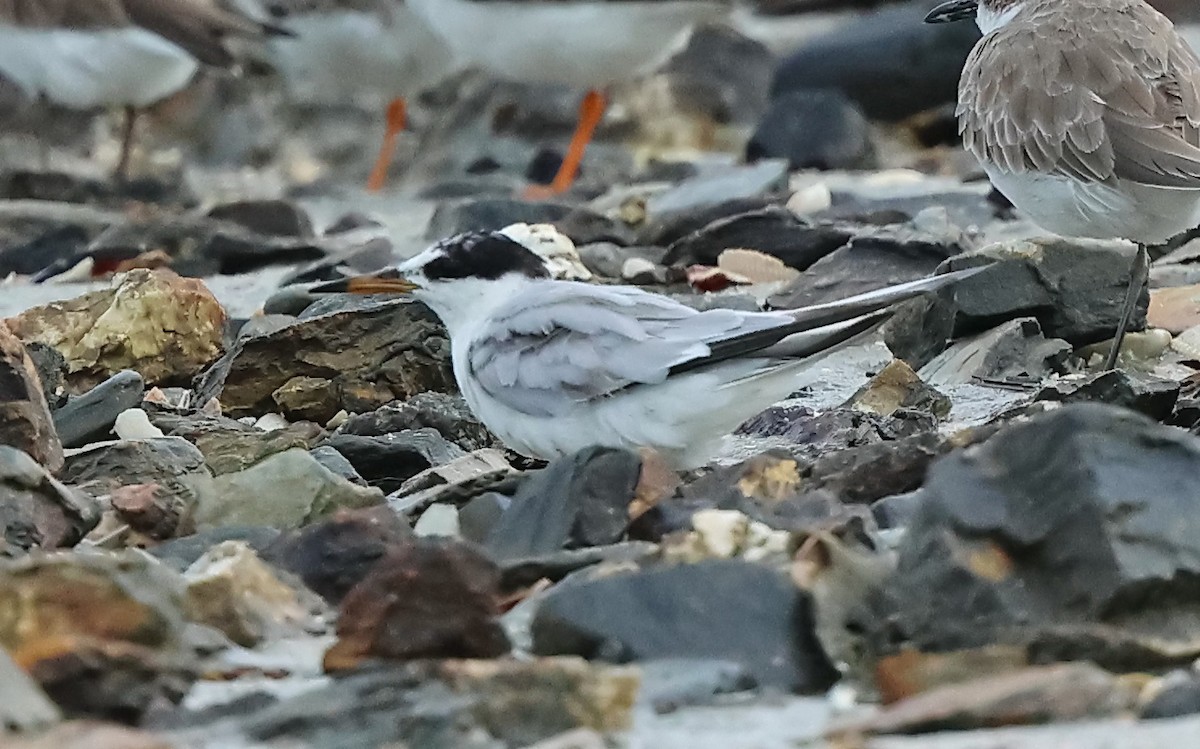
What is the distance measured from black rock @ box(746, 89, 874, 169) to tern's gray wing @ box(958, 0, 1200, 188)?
158 inches

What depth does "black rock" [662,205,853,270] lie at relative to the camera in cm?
646

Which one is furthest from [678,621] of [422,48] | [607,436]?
[422,48]

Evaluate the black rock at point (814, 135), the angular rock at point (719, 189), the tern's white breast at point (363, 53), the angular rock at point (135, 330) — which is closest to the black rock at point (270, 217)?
the angular rock at point (719, 189)

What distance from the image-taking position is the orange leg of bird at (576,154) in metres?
9.35

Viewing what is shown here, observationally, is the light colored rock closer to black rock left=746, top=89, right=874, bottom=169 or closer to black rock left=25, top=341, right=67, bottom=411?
black rock left=25, top=341, right=67, bottom=411

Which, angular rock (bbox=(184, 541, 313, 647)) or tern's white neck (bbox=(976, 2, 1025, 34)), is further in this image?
tern's white neck (bbox=(976, 2, 1025, 34))

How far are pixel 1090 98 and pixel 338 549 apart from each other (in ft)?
8.74

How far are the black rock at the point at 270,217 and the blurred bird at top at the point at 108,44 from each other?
105 inches

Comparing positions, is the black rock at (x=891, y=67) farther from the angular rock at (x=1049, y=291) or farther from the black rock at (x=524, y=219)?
the angular rock at (x=1049, y=291)

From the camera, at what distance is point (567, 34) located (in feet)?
31.4

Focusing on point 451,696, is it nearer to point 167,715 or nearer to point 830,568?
point 167,715

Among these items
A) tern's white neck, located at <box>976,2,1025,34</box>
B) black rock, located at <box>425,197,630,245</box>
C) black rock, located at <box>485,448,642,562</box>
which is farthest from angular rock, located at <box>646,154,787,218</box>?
black rock, located at <box>485,448,642,562</box>

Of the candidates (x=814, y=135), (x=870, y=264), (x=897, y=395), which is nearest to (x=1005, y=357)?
(x=897, y=395)

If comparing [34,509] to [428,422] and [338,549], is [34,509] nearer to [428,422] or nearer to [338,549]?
[338,549]
